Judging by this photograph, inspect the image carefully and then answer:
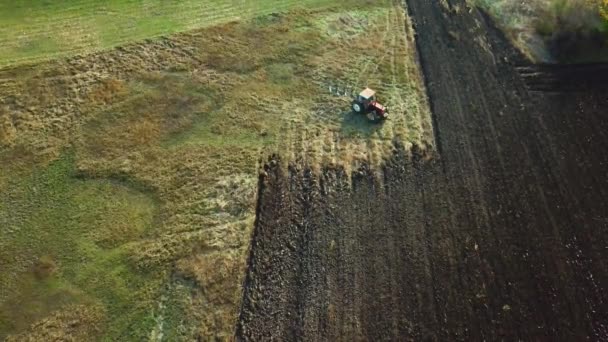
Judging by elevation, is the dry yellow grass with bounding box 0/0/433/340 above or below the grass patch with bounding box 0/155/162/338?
above

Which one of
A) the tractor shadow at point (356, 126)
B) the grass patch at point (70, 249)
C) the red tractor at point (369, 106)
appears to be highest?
the red tractor at point (369, 106)

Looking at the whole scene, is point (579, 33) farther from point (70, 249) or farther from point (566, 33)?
point (70, 249)

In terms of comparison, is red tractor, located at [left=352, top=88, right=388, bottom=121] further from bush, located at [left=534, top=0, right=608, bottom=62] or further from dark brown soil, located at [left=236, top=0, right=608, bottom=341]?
bush, located at [left=534, top=0, right=608, bottom=62]

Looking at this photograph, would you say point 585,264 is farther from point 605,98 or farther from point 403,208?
point 605,98

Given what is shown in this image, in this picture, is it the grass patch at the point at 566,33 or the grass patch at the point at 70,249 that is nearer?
the grass patch at the point at 70,249

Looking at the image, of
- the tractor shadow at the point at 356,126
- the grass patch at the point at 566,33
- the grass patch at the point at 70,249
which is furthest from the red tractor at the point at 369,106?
the grass patch at the point at 70,249

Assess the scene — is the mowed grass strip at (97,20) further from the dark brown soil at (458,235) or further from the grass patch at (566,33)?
the dark brown soil at (458,235)

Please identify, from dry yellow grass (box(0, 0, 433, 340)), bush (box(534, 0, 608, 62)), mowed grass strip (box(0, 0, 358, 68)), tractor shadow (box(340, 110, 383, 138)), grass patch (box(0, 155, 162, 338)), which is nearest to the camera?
grass patch (box(0, 155, 162, 338))

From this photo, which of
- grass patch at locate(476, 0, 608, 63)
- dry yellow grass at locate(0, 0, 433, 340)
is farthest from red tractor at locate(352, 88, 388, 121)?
grass patch at locate(476, 0, 608, 63)

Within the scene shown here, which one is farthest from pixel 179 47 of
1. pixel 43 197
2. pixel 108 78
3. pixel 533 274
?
pixel 533 274
